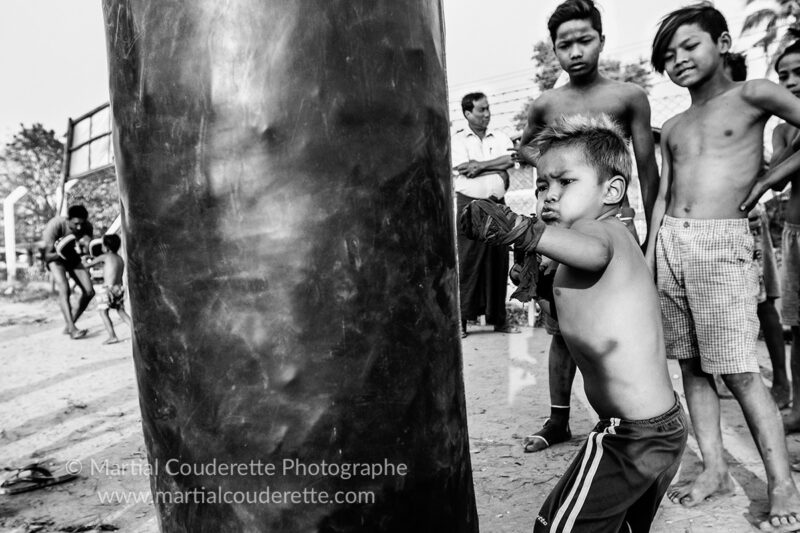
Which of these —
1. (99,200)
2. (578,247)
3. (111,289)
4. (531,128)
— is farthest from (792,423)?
(99,200)

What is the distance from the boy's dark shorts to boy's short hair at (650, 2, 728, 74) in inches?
56.7

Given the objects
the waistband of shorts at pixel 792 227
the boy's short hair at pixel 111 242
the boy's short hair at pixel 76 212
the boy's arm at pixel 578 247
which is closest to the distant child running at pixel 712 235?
the boy's arm at pixel 578 247

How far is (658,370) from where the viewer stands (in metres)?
1.71

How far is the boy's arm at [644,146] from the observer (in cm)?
289

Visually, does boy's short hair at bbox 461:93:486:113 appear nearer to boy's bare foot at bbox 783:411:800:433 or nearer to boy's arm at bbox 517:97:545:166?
boy's arm at bbox 517:97:545:166

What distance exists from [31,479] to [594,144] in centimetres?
284

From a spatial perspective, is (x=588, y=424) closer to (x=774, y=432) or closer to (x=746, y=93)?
(x=774, y=432)

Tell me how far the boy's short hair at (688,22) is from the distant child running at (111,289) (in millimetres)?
6210

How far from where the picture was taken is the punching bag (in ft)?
2.88

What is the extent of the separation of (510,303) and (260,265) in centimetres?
660

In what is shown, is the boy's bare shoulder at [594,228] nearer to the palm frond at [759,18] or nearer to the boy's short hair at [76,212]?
the boy's short hair at [76,212]

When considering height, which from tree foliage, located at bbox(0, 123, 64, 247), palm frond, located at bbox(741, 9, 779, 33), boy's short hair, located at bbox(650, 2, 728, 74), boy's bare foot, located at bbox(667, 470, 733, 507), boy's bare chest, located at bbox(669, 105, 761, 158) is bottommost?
boy's bare foot, located at bbox(667, 470, 733, 507)

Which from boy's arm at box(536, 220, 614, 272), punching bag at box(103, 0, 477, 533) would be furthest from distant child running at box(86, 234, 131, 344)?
punching bag at box(103, 0, 477, 533)

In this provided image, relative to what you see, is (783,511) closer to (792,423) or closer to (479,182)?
(792,423)
